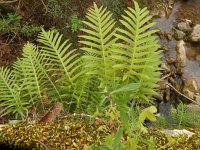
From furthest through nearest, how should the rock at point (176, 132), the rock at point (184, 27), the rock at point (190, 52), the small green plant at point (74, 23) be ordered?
the rock at point (184, 27), the rock at point (190, 52), the small green plant at point (74, 23), the rock at point (176, 132)

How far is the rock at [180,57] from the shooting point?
754 cm

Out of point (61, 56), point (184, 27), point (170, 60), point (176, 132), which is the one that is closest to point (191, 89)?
point (170, 60)

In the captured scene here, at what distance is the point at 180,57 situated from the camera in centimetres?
768

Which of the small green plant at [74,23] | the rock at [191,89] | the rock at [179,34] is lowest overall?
the rock at [191,89]

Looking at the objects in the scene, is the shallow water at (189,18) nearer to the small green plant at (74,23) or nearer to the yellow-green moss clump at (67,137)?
the small green plant at (74,23)

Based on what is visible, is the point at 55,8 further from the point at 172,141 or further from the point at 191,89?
the point at 172,141

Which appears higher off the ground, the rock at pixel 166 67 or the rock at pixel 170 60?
the rock at pixel 170 60

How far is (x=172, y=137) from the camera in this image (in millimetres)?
1560

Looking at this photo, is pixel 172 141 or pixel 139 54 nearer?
pixel 172 141

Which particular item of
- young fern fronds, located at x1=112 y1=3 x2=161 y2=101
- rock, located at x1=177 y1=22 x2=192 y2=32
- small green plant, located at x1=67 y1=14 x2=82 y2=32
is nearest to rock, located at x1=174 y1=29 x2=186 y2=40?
rock, located at x1=177 y1=22 x2=192 y2=32

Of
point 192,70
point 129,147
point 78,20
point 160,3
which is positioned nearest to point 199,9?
point 160,3

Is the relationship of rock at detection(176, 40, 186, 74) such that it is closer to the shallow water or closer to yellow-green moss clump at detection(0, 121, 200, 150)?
the shallow water

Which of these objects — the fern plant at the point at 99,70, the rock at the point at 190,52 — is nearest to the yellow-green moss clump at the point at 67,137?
the fern plant at the point at 99,70

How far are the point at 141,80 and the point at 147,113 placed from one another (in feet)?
0.93
